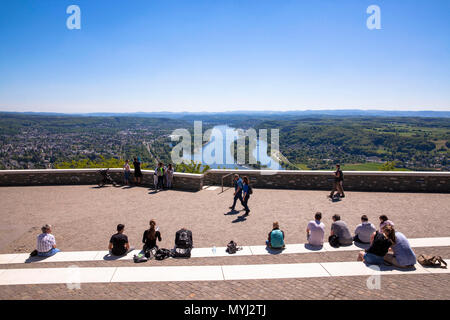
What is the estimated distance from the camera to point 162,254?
23.0ft

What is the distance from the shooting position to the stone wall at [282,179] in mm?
13234

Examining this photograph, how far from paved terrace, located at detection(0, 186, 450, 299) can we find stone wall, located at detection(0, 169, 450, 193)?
670 millimetres

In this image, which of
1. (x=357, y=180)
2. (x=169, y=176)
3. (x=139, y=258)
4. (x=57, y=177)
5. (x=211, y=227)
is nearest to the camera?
(x=139, y=258)

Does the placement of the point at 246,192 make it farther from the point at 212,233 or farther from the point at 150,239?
the point at 150,239

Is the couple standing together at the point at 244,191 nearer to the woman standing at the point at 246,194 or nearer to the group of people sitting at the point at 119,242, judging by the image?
the woman standing at the point at 246,194

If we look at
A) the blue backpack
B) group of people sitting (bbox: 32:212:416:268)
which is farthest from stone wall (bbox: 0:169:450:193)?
the blue backpack

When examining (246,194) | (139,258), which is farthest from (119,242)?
(246,194)

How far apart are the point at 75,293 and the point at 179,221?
4718 millimetres

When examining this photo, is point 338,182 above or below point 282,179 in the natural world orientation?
above

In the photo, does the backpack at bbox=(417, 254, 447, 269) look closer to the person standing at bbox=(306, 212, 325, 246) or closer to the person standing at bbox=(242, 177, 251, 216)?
the person standing at bbox=(306, 212, 325, 246)

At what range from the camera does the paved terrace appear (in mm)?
5324

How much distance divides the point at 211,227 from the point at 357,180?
8.40 m
